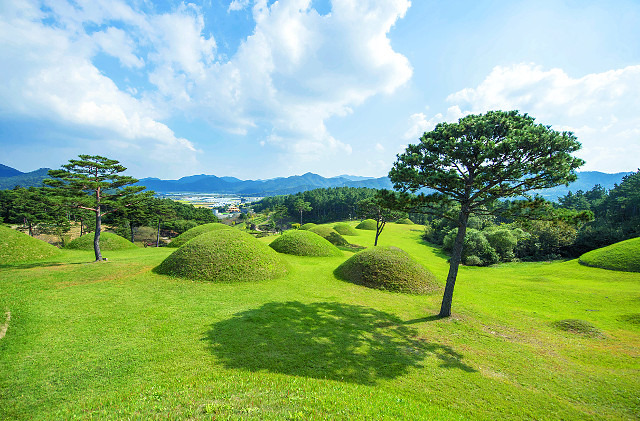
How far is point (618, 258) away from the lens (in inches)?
831

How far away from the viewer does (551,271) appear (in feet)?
72.8

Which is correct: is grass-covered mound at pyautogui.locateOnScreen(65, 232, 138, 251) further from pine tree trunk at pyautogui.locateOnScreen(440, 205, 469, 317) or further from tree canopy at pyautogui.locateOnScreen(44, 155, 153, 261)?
pine tree trunk at pyautogui.locateOnScreen(440, 205, 469, 317)

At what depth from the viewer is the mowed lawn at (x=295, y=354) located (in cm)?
527

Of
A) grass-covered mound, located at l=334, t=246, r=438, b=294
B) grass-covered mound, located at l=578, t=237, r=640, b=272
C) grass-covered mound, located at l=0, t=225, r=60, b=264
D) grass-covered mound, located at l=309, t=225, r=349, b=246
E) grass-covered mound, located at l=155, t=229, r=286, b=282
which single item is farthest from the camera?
grass-covered mound, located at l=309, t=225, r=349, b=246

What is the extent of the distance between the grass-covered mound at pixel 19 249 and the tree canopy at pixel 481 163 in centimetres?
2736

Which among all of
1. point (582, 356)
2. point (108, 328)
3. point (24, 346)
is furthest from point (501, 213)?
point (24, 346)

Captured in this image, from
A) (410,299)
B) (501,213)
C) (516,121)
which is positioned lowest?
(410,299)

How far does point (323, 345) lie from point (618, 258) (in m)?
29.8

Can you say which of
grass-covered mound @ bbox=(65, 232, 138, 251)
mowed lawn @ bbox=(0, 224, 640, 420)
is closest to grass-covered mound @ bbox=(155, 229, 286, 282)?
mowed lawn @ bbox=(0, 224, 640, 420)

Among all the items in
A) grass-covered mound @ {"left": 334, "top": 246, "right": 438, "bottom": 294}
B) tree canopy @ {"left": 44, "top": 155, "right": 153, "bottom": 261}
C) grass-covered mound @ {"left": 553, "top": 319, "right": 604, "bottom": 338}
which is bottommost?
grass-covered mound @ {"left": 553, "top": 319, "right": 604, "bottom": 338}

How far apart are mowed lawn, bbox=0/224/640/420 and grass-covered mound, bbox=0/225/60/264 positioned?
5704 millimetres

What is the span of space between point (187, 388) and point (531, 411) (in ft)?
27.2

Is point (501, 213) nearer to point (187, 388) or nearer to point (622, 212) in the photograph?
point (187, 388)

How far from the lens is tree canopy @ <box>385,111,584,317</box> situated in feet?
28.2
